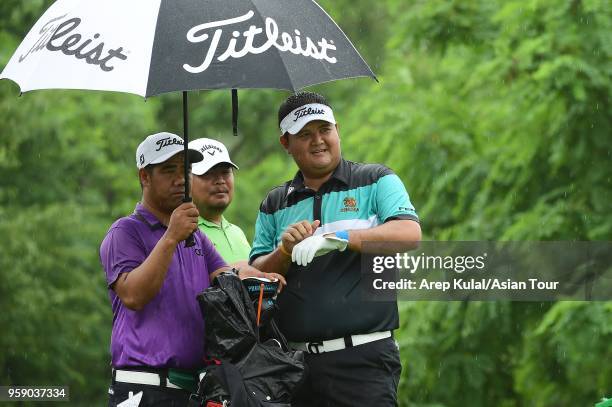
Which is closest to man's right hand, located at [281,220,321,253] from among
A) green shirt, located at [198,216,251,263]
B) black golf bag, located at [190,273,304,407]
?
black golf bag, located at [190,273,304,407]

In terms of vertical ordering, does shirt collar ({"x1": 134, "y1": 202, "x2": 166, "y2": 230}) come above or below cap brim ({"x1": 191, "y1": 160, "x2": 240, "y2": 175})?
below

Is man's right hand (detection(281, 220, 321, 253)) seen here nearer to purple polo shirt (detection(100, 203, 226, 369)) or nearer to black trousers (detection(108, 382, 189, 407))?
purple polo shirt (detection(100, 203, 226, 369))

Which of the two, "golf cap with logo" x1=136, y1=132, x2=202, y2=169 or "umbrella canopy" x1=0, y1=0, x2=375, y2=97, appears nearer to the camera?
"umbrella canopy" x1=0, y1=0, x2=375, y2=97

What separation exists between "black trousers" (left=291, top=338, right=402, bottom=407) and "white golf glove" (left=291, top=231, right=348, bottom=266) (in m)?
0.49

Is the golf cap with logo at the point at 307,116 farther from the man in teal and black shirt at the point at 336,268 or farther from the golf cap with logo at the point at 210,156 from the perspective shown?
the golf cap with logo at the point at 210,156

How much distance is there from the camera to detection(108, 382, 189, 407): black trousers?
17.3 feet

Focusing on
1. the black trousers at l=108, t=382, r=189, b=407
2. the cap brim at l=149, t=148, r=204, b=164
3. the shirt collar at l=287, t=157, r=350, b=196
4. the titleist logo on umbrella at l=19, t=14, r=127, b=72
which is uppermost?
the titleist logo on umbrella at l=19, t=14, r=127, b=72

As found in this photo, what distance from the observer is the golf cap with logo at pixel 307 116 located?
5.75 m

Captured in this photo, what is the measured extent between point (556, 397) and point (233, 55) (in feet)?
22.8

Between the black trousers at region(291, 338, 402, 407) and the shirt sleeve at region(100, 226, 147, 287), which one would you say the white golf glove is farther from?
the shirt sleeve at region(100, 226, 147, 287)

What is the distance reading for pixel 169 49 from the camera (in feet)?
16.9

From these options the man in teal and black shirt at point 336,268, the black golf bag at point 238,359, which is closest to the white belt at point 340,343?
the man in teal and black shirt at point 336,268

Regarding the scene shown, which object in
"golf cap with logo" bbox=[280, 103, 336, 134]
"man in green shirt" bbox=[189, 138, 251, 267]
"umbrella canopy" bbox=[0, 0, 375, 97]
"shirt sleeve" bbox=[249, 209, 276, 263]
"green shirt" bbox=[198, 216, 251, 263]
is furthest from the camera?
"man in green shirt" bbox=[189, 138, 251, 267]

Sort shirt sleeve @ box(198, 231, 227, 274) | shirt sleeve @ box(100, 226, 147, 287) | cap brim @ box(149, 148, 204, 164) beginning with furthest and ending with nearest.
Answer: shirt sleeve @ box(198, 231, 227, 274), cap brim @ box(149, 148, 204, 164), shirt sleeve @ box(100, 226, 147, 287)
